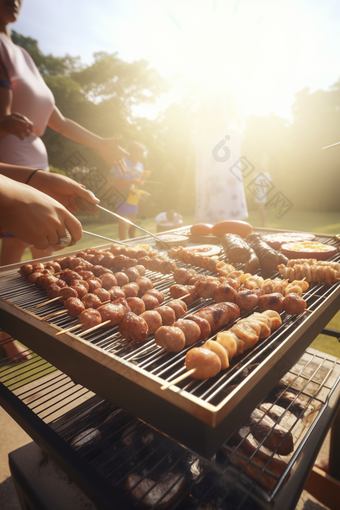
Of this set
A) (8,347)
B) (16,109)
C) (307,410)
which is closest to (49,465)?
(307,410)

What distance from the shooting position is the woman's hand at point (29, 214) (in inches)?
71.0

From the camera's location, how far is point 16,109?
3709 millimetres

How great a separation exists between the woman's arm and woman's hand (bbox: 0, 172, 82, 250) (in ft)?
8.67

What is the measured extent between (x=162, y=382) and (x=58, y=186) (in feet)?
7.10

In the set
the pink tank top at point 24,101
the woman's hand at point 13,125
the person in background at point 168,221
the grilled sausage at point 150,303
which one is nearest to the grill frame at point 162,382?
the grilled sausage at point 150,303

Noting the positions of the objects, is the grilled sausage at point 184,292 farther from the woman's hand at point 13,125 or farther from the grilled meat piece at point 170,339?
the woman's hand at point 13,125

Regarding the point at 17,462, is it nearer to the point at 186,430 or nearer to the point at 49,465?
the point at 49,465

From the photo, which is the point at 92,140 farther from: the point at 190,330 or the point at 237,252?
the point at 190,330

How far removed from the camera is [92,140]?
4496 millimetres

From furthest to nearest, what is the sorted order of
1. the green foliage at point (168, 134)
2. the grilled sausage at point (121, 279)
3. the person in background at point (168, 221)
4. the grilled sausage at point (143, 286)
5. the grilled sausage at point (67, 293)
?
the green foliage at point (168, 134)
the person in background at point (168, 221)
the grilled sausage at point (121, 279)
the grilled sausage at point (143, 286)
the grilled sausage at point (67, 293)

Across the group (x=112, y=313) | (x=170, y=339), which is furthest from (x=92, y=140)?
(x=170, y=339)

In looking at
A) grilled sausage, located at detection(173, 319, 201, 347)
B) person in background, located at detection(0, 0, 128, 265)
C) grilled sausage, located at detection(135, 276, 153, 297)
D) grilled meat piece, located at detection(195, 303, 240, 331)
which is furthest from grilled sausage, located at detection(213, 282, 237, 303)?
person in background, located at detection(0, 0, 128, 265)

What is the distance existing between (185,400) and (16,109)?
13.0 feet

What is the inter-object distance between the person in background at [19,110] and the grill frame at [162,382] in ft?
7.36
